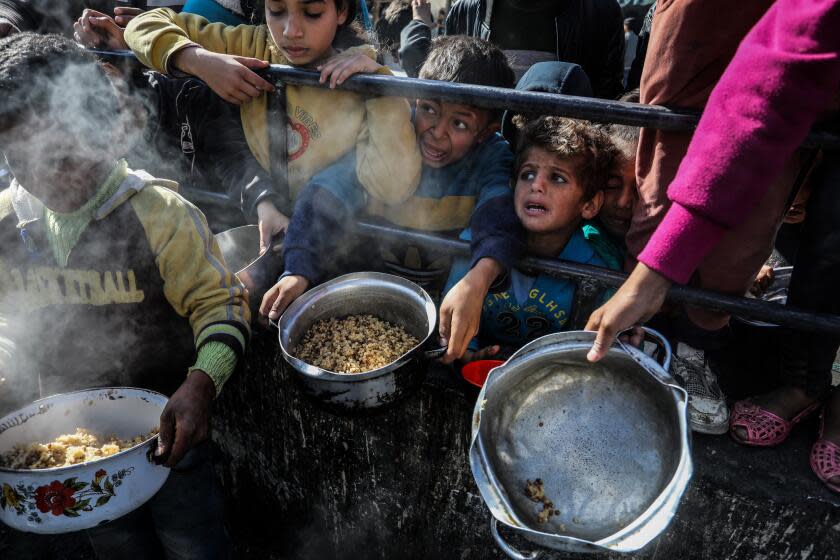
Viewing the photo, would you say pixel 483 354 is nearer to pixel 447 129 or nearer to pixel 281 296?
pixel 281 296

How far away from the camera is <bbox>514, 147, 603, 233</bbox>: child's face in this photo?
7.42 ft

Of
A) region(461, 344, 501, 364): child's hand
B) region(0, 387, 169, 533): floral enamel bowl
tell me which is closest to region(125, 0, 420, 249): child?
region(461, 344, 501, 364): child's hand

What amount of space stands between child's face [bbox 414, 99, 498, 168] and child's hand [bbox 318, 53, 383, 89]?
0.41 metres

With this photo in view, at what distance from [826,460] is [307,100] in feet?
8.81

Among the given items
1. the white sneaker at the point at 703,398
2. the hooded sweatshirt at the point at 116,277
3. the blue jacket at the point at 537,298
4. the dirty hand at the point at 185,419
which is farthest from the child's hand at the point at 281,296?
the white sneaker at the point at 703,398

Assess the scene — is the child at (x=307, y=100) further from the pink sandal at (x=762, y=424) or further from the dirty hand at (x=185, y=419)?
the pink sandal at (x=762, y=424)

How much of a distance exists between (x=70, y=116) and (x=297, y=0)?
113 cm

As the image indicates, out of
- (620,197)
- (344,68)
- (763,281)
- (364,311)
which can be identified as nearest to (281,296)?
(364,311)

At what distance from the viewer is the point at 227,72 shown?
91.0 inches

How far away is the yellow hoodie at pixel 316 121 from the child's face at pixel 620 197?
93 cm

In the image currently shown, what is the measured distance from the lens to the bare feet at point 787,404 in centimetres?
197

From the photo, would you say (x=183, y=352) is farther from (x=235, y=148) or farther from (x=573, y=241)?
(x=573, y=241)

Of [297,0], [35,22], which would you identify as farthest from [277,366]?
[35,22]

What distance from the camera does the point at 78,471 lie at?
160 cm
